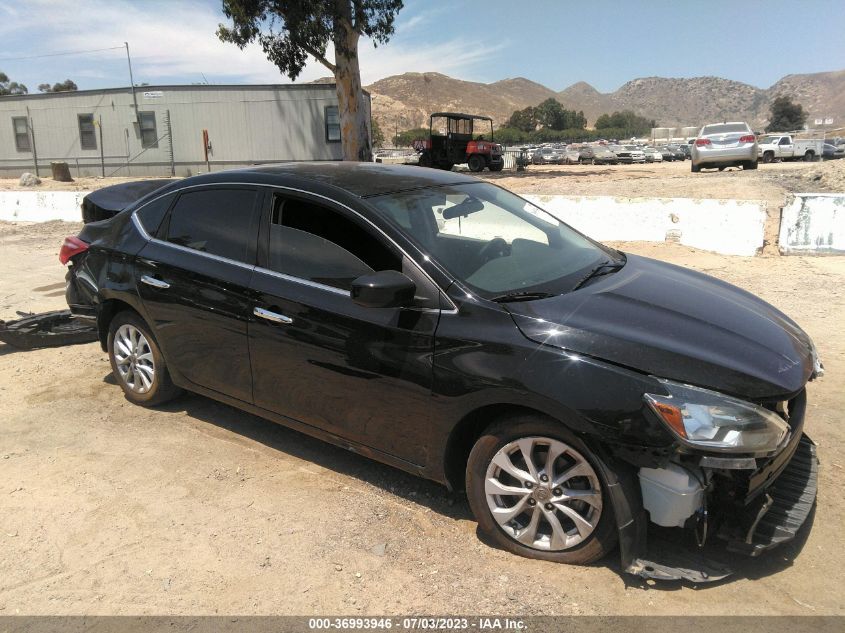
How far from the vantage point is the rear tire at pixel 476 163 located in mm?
27914

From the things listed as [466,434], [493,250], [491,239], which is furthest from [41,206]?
[466,434]

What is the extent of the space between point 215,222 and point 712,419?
3007mm

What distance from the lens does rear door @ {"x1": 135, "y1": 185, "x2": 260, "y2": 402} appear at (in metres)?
3.67

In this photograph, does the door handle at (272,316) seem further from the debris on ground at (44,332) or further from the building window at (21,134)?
the building window at (21,134)

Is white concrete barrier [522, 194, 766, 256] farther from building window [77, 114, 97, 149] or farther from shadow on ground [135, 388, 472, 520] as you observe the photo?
building window [77, 114, 97, 149]

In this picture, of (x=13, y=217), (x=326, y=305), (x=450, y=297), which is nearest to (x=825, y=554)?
(x=450, y=297)

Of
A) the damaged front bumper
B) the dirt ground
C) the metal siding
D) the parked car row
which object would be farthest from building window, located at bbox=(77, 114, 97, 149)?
the damaged front bumper

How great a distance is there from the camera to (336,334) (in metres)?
3.20

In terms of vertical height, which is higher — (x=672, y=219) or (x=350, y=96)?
(x=350, y=96)

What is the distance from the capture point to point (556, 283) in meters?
3.22

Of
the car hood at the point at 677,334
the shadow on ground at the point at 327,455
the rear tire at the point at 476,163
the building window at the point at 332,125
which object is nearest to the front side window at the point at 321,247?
the car hood at the point at 677,334

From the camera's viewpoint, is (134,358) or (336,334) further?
(134,358)

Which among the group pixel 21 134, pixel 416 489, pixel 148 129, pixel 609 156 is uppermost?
pixel 21 134

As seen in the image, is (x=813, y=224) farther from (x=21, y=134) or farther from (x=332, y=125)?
(x=21, y=134)
